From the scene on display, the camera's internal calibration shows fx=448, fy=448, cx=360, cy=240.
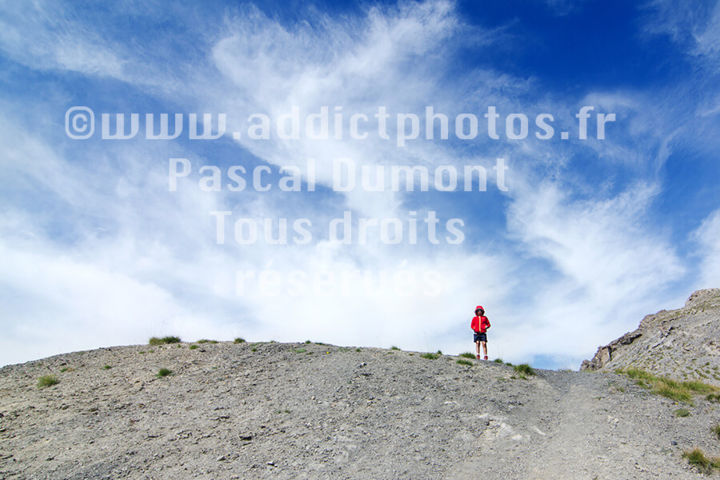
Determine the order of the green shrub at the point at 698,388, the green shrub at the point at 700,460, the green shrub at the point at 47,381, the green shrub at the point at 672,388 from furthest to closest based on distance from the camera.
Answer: the green shrub at the point at 47,381
the green shrub at the point at 698,388
the green shrub at the point at 672,388
the green shrub at the point at 700,460

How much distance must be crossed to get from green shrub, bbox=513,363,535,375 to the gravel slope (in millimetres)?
523

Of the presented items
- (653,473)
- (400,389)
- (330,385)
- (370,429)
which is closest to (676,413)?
(653,473)

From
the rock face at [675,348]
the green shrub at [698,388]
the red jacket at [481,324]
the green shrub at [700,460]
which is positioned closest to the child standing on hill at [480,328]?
the red jacket at [481,324]

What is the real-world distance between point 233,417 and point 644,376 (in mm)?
17878

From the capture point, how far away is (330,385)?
16078 mm

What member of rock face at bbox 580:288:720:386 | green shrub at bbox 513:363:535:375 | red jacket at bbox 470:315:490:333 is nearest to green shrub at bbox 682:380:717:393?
green shrub at bbox 513:363:535:375

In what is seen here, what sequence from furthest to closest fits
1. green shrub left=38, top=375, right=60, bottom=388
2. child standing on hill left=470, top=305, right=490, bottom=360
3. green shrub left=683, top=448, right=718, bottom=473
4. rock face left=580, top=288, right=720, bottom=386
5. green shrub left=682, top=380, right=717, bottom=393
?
1. rock face left=580, top=288, right=720, bottom=386
2. child standing on hill left=470, top=305, right=490, bottom=360
3. green shrub left=38, top=375, right=60, bottom=388
4. green shrub left=682, top=380, right=717, bottom=393
5. green shrub left=683, top=448, right=718, bottom=473

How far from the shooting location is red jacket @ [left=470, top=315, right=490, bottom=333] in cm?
2255

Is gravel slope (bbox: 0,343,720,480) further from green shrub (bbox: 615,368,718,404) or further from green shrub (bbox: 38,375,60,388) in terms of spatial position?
green shrub (bbox: 615,368,718,404)

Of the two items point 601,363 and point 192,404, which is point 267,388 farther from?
point 601,363

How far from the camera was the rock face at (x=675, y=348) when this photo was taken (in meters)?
29.0

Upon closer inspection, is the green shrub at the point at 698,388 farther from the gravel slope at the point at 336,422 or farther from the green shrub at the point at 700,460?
the green shrub at the point at 700,460

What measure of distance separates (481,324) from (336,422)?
38.3 ft

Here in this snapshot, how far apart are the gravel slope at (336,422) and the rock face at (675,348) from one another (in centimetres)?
1394
